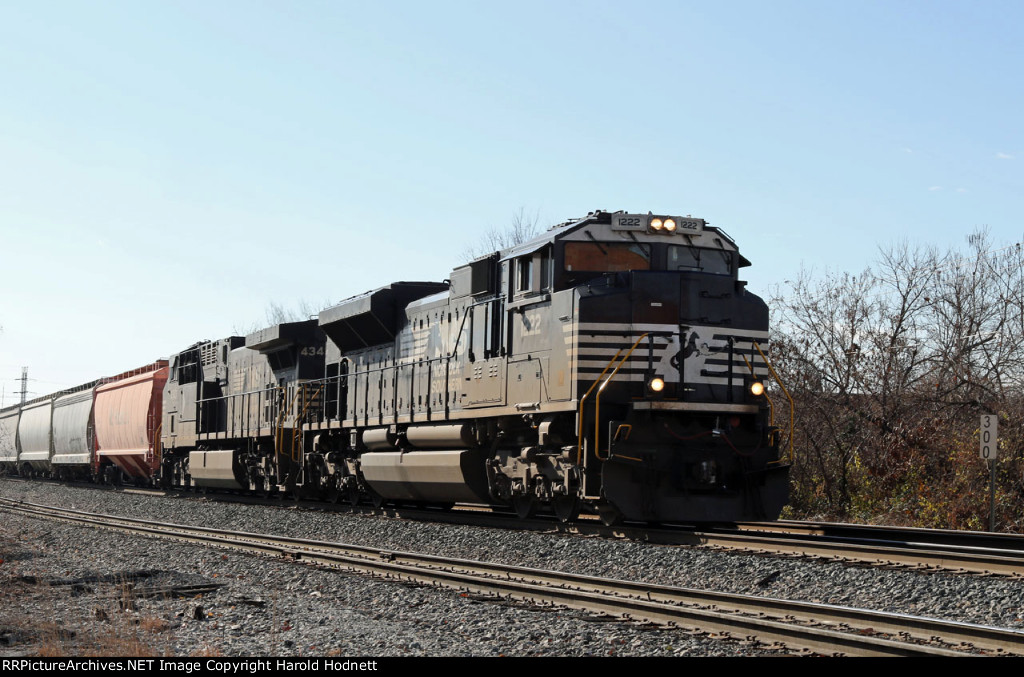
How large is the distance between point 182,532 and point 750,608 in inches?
408

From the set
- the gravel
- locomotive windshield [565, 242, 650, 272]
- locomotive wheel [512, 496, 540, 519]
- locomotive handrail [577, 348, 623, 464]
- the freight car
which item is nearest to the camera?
the gravel

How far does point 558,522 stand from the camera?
13.5 m

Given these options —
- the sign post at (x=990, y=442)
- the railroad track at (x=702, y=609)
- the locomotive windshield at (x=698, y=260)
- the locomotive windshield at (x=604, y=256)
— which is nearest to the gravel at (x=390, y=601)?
the railroad track at (x=702, y=609)

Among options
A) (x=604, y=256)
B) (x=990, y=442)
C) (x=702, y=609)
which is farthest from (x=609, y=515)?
(x=990, y=442)

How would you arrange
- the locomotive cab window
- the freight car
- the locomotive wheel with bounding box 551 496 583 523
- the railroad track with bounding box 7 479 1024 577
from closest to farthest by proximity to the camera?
the railroad track with bounding box 7 479 1024 577 < the freight car < the locomotive wheel with bounding box 551 496 583 523 < the locomotive cab window

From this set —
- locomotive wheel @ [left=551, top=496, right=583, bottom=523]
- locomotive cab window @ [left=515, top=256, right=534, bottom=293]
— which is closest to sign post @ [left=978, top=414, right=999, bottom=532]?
locomotive wheel @ [left=551, top=496, right=583, bottom=523]

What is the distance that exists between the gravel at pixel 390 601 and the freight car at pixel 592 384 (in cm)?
104

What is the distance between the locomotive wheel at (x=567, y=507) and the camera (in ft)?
43.7

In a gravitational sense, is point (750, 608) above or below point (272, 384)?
below

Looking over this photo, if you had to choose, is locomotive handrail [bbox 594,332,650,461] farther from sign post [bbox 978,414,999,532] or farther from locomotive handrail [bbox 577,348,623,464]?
sign post [bbox 978,414,999,532]

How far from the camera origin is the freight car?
1231 centimetres

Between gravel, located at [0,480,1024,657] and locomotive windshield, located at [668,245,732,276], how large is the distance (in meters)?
3.49
